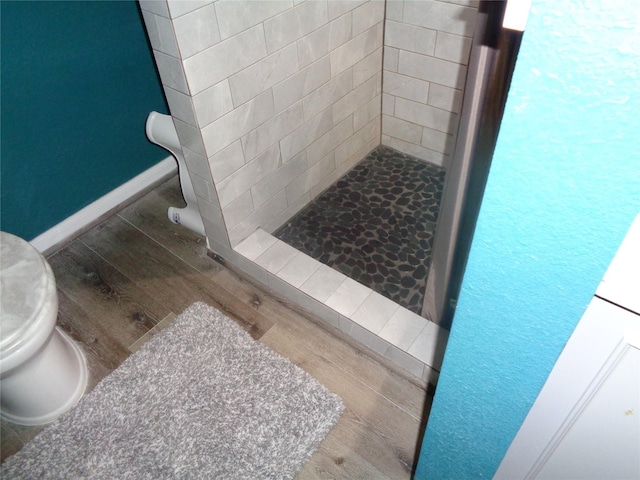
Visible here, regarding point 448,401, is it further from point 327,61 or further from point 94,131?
point 94,131

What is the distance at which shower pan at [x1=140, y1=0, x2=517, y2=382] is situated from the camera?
1.29 meters

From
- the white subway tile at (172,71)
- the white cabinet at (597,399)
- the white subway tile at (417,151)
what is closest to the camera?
the white cabinet at (597,399)

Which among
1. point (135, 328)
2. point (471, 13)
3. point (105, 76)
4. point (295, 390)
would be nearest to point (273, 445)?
point (295, 390)

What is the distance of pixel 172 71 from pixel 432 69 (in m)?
1.20

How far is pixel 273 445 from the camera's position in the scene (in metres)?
1.41

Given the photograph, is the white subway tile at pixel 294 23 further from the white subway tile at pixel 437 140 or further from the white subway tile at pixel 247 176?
the white subway tile at pixel 437 140

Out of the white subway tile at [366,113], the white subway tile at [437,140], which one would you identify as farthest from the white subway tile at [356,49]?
the white subway tile at [437,140]

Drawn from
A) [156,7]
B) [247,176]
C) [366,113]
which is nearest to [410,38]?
[366,113]

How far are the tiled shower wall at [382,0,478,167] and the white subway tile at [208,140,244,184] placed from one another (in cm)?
88

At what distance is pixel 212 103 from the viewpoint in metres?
1.49

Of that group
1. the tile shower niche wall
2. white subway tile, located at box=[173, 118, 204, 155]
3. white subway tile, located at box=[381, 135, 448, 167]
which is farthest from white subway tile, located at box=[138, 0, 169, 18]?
white subway tile, located at box=[381, 135, 448, 167]

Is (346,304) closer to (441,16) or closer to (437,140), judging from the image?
(437,140)

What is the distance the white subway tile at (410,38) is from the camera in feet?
6.66

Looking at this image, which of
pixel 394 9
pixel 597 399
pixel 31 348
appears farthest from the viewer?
pixel 394 9
